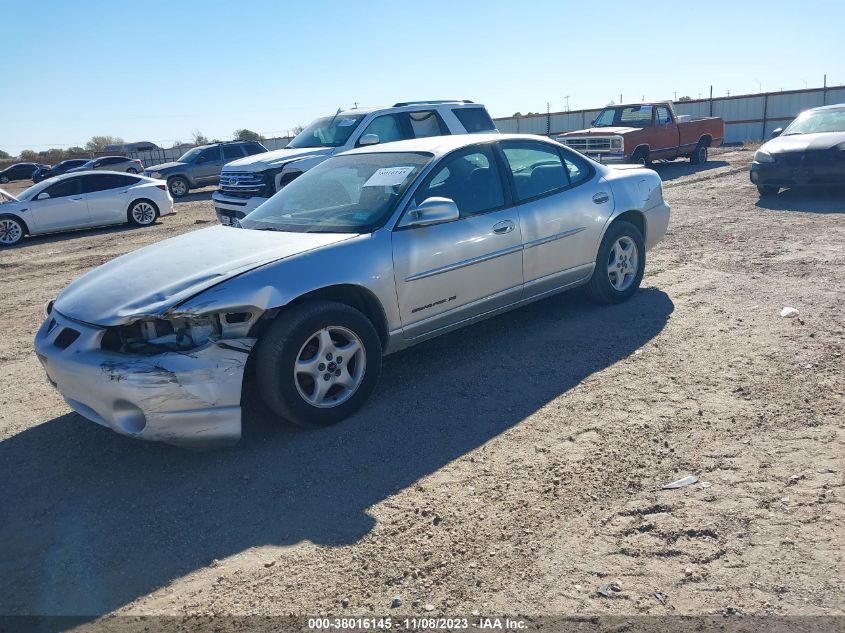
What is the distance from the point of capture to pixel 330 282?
13.8ft

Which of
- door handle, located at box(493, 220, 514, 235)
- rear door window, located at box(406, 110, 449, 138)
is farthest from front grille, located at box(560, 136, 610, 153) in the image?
door handle, located at box(493, 220, 514, 235)

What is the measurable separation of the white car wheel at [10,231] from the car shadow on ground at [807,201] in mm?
14263

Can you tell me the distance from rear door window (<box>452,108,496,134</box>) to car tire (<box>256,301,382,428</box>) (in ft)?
28.5

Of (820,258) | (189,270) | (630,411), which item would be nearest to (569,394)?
(630,411)

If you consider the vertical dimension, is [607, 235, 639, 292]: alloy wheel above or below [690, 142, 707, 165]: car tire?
below

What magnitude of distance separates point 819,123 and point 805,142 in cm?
105

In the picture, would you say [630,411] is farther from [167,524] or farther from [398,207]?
[167,524]

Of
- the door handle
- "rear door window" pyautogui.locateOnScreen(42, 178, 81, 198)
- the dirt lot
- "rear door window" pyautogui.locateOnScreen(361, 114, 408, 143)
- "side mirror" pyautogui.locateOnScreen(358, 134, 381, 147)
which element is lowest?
the dirt lot

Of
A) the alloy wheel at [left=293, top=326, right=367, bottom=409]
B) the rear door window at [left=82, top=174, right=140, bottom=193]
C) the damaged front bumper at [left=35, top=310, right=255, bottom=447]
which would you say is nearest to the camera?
the damaged front bumper at [left=35, top=310, right=255, bottom=447]

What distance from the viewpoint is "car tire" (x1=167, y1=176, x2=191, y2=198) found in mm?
23156

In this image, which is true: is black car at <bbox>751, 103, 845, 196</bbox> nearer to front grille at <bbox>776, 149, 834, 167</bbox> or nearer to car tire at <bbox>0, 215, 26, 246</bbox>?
front grille at <bbox>776, 149, 834, 167</bbox>

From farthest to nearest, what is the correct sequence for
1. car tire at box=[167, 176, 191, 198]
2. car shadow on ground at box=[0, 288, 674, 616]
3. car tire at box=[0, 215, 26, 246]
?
car tire at box=[167, 176, 191, 198], car tire at box=[0, 215, 26, 246], car shadow on ground at box=[0, 288, 674, 616]

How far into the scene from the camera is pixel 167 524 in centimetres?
335

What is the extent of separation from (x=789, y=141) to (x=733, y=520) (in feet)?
36.5
